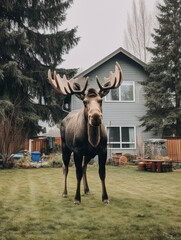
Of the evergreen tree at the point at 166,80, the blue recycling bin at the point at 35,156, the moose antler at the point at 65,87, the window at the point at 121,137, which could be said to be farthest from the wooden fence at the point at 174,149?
the moose antler at the point at 65,87

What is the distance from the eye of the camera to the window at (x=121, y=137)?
59.0ft

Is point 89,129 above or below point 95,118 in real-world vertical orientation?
below

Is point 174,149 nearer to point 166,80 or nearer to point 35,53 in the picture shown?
point 166,80

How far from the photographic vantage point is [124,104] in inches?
736

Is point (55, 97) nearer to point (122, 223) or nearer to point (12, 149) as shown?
point (12, 149)

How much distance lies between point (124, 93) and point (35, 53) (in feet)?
24.3

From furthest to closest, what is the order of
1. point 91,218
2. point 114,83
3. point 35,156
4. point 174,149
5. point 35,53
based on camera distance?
point 35,53
point 35,156
point 174,149
point 114,83
point 91,218

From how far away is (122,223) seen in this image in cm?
328

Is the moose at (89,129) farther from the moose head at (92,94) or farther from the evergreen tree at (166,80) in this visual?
the evergreen tree at (166,80)

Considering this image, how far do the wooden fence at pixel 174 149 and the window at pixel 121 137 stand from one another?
336cm

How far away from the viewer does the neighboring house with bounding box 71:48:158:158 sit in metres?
18.1

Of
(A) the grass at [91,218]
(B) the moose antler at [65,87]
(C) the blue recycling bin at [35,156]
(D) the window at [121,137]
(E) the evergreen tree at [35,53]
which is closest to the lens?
(A) the grass at [91,218]

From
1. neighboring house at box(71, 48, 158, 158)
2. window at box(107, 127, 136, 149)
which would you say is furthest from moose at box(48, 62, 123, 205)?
window at box(107, 127, 136, 149)

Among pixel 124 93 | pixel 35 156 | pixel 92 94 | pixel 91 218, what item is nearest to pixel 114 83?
pixel 92 94
